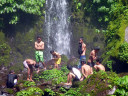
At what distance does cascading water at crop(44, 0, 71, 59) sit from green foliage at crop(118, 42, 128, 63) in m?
7.29

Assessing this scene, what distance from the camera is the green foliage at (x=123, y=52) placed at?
10070 mm

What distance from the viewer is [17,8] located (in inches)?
617

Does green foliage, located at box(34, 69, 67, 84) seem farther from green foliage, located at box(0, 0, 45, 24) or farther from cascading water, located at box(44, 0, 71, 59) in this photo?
green foliage, located at box(0, 0, 45, 24)

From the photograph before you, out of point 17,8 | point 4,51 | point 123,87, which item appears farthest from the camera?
point 4,51

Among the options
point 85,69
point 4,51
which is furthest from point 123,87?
point 4,51

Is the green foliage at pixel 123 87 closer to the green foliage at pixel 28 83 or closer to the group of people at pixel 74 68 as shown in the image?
the group of people at pixel 74 68

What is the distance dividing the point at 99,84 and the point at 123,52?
242cm

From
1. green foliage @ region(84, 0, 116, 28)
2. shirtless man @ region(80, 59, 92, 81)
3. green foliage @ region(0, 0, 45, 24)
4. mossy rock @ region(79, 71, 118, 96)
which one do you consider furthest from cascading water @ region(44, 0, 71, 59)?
mossy rock @ region(79, 71, 118, 96)

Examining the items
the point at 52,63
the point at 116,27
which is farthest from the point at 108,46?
the point at 52,63

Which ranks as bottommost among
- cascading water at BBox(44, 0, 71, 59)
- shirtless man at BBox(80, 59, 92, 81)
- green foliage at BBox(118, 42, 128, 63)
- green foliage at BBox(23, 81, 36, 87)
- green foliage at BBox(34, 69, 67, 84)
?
green foliage at BBox(23, 81, 36, 87)

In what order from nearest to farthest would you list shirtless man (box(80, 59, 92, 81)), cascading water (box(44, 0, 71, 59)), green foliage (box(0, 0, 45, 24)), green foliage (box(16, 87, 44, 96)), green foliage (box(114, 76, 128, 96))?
green foliage (box(114, 76, 128, 96))
green foliage (box(16, 87, 44, 96))
shirtless man (box(80, 59, 92, 81))
green foliage (box(0, 0, 45, 24))
cascading water (box(44, 0, 71, 59))

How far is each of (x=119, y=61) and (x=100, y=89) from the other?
2.91 meters

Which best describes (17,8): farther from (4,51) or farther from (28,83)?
(28,83)

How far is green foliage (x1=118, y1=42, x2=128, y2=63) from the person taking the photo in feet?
33.0
